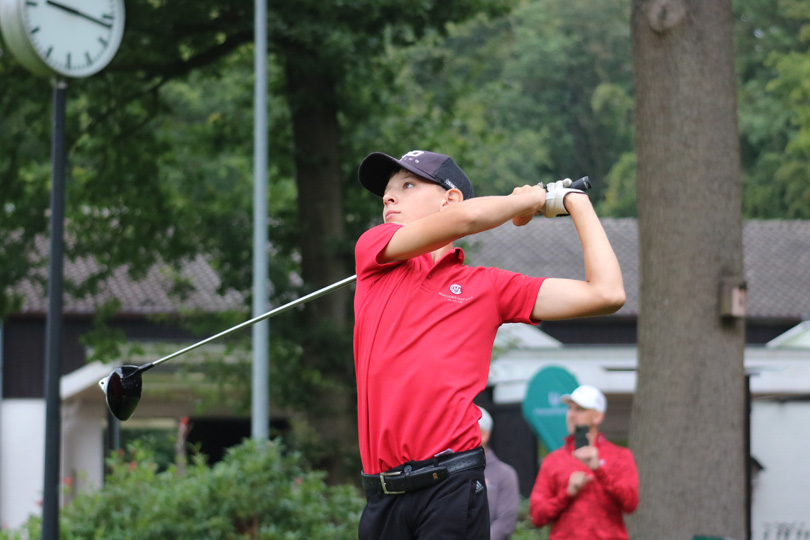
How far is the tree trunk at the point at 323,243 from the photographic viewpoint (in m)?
12.3

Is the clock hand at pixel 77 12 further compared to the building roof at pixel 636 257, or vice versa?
the building roof at pixel 636 257

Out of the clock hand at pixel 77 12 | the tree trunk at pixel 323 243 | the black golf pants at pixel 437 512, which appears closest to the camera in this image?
the black golf pants at pixel 437 512

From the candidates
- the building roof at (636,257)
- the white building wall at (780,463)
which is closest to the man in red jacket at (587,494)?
the white building wall at (780,463)

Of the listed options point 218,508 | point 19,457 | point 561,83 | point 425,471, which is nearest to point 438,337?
point 425,471

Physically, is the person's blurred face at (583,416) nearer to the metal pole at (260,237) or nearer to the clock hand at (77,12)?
the clock hand at (77,12)

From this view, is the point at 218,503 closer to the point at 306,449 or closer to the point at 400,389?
the point at 306,449

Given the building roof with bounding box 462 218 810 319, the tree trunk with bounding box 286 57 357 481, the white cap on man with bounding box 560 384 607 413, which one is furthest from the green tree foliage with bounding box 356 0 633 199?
the white cap on man with bounding box 560 384 607 413

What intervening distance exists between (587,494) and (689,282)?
218cm

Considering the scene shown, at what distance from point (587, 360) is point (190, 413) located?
9334mm

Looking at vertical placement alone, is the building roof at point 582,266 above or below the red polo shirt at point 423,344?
above

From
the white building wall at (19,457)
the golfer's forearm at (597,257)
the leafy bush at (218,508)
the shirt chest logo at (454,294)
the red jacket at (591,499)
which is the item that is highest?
the golfer's forearm at (597,257)

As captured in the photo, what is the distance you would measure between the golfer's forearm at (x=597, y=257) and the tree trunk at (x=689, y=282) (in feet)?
16.0

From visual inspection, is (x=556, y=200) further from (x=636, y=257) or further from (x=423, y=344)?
(x=636, y=257)

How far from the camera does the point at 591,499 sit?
607 centimetres
